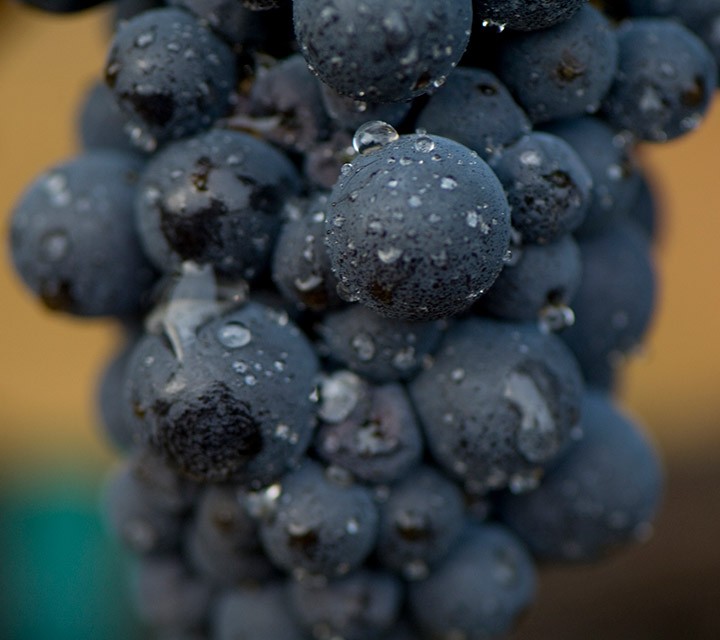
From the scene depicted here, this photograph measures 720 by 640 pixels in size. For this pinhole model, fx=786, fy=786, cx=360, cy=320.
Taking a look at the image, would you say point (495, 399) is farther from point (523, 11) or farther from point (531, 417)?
point (523, 11)

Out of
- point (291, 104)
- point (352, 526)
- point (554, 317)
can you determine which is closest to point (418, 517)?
point (352, 526)

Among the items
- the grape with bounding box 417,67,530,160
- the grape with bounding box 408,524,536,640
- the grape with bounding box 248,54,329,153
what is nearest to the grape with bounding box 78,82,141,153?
the grape with bounding box 248,54,329,153

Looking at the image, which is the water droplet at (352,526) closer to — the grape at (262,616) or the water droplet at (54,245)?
the grape at (262,616)

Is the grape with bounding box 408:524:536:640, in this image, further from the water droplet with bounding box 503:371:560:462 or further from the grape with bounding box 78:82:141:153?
the grape with bounding box 78:82:141:153

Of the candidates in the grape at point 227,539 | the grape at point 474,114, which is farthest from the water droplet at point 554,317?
the grape at point 227,539

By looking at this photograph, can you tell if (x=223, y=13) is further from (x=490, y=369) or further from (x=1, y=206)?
(x=1, y=206)

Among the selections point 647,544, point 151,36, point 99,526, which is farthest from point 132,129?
point 647,544
